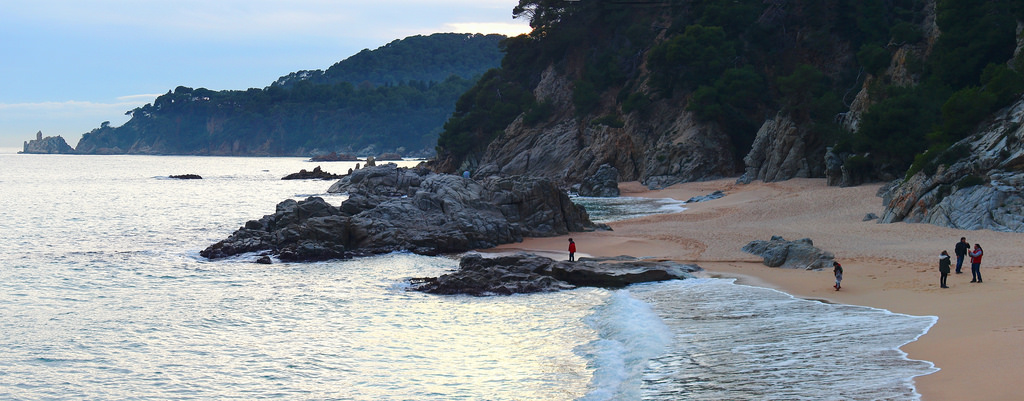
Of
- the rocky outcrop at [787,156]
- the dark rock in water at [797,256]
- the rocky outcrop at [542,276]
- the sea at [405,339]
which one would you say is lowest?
the sea at [405,339]

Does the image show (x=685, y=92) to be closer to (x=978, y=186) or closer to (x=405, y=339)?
(x=978, y=186)

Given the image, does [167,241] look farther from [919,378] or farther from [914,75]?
[914,75]

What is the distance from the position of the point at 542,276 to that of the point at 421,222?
9.06 meters

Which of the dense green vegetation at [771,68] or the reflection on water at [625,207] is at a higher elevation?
the dense green vegetation at [771,68]

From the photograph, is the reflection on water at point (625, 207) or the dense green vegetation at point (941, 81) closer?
the dense green vegetation at point (941, 81)

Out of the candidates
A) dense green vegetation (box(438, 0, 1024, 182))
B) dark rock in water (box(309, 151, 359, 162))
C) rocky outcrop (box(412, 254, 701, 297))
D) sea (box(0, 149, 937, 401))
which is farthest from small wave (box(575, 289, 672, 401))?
dark rock in water (box(309, 151, 359, 162))

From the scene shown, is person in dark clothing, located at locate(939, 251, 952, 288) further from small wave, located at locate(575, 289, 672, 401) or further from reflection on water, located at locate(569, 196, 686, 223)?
reflection on water, located at locate(569, 196, 686, 223)

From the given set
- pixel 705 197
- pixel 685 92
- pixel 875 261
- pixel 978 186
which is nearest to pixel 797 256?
pixel 875 261

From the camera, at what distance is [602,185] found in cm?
5384

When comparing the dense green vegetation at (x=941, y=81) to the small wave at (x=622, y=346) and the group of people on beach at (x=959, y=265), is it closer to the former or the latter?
the group of people on beach at (x=959, y=265)

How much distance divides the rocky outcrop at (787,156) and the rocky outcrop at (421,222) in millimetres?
20183

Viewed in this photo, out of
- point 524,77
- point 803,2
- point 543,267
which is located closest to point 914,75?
point 803,2

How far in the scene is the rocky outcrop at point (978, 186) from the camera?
76.2 feet

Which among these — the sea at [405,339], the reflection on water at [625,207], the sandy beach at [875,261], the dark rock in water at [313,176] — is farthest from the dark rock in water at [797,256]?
the dark rock in water at [313,176]
